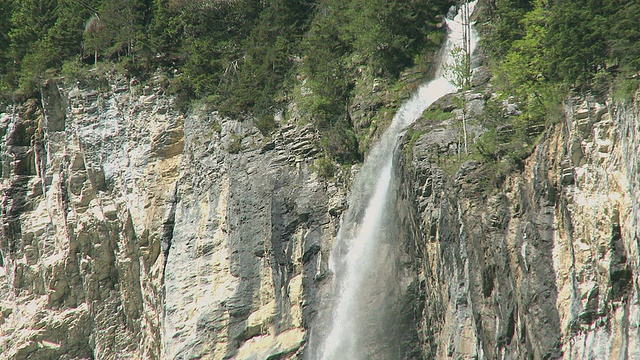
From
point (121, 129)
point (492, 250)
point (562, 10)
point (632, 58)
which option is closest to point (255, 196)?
point (121, 129)

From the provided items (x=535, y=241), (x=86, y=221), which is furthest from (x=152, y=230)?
(x=535, y=241)

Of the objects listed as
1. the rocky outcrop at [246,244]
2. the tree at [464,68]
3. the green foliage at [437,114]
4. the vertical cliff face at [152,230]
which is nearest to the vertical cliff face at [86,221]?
the vertical cliff face at [152,230]

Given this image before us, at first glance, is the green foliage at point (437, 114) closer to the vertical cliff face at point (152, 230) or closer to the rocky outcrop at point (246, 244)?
the vertical cliff face at point (152, 230)

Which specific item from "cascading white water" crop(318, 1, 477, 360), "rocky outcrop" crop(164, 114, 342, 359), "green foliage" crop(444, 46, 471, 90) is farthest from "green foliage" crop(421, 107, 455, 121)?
"rocky outcrop" crop(164, 114, 342, 359)

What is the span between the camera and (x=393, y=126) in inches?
983

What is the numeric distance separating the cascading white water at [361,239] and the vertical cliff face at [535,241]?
5.29 feet

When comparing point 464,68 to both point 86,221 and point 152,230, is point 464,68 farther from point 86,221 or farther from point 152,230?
point 86,221

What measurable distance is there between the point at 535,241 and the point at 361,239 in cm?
693

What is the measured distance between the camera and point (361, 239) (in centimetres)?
2316

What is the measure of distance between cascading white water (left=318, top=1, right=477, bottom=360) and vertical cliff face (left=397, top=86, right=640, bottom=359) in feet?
5.29

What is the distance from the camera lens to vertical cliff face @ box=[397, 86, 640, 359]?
1488cm

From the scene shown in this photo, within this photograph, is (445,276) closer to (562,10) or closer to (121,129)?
(562,10)

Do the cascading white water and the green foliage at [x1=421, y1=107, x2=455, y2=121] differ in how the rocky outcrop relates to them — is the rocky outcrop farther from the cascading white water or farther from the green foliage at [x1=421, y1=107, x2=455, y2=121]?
the green foliage at [x1=421, y1=107, x2=455, y2=121]

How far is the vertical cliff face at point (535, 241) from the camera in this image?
14883mm
